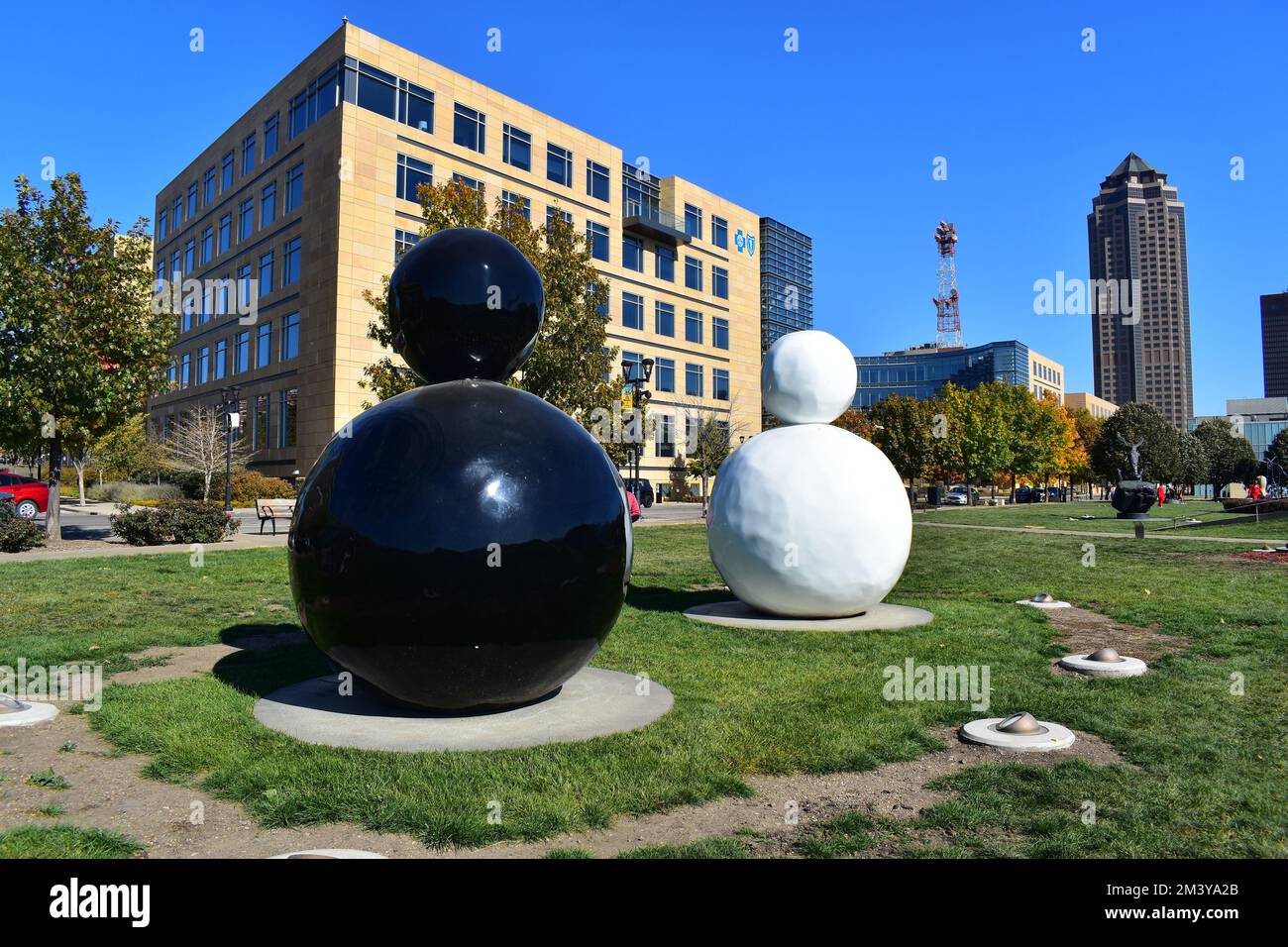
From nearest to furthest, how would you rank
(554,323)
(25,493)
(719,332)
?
(554,323)
(25,493)
(719,332)

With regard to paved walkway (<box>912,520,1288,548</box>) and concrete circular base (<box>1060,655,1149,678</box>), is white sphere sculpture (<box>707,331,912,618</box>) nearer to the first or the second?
concrete circular base (<box>1060,655,1149,678</box>)

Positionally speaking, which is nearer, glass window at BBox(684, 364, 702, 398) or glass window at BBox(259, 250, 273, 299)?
glass window at BBox(259, 250, 273, 299)

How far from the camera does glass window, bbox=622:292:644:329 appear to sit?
58781 millimetres

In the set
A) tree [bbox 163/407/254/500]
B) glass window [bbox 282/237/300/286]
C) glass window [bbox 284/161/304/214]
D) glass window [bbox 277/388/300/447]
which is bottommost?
tree [bbox 163/407/254/500]

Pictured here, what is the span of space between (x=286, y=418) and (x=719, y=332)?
35.1m

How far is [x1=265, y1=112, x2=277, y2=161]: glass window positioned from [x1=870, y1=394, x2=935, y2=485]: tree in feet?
141

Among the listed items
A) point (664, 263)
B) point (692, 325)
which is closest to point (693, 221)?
point (664, 263)

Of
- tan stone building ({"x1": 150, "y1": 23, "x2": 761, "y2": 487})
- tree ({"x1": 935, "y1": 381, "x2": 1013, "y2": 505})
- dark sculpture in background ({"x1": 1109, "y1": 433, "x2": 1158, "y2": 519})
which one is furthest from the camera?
tree ({"x1": 935, "y1": 381, "x2": 1013, "y2": 505})

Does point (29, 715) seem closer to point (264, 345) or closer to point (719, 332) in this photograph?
point (264, 345)

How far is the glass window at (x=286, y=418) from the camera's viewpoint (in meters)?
45.7

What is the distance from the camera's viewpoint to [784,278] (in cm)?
13750

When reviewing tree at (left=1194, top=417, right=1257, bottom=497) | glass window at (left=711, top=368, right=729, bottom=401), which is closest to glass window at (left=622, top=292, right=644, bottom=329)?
glass window at (left=711, top=368, right=729, bottom=401)

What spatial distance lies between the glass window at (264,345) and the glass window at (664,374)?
25.3m

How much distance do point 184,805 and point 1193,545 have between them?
2376 centimetres
